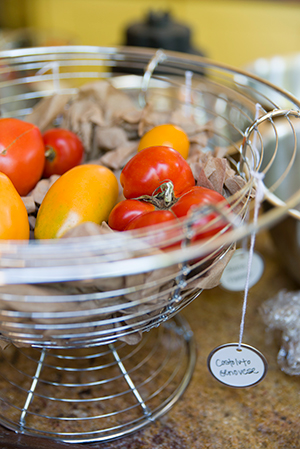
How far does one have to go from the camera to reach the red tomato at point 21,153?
1.63 ft

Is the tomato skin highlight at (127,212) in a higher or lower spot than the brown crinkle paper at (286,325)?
higher

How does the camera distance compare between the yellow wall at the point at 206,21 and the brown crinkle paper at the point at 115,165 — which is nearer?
the brown crinkle paper at the point at 115,165

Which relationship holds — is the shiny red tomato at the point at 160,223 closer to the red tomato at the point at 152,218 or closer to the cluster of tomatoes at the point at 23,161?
the red tomato at the point at 152,218

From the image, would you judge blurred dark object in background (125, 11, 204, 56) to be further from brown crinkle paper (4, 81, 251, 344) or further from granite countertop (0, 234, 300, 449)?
granite countertop (0, 234, 300, 449)

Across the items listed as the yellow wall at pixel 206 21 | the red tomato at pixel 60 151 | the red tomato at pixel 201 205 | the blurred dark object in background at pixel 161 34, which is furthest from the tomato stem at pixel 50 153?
the yellow wall at pixel 206 21

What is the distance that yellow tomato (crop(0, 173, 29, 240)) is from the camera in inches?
16.4

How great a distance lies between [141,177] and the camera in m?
0.46

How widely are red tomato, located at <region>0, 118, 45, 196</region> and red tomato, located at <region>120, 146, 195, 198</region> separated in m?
0.13

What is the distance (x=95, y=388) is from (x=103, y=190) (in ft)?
0.86

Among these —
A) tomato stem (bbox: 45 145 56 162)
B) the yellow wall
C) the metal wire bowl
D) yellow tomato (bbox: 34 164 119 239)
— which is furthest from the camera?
the yellow wall

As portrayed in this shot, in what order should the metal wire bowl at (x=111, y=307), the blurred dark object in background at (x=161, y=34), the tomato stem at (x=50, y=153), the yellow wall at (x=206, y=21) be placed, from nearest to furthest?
the metal wire bowl at (x=111, y=307)
the tomato stem at (x=50, y=153)
the blurred dark object in background at (x=161, y=34)
the yellow wall at (x=206, y=21)

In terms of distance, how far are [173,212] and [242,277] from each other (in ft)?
0.78

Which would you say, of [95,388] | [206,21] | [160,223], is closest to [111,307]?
[160,223]

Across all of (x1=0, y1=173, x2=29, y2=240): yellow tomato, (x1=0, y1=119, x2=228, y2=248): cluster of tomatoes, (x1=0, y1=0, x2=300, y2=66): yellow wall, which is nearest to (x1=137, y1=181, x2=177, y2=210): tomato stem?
(x1=0, y1=119, x2=228, y2=248): cluster of tomatoes
